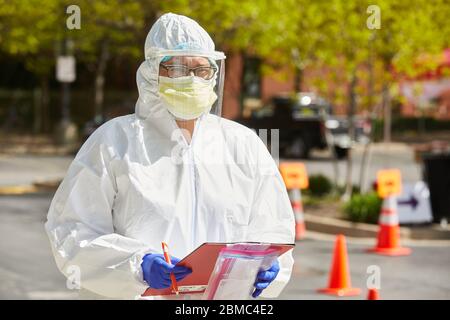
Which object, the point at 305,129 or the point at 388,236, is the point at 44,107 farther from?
the point at 388,236

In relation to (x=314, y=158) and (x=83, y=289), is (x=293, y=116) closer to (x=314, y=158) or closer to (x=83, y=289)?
(x=314, y=158)

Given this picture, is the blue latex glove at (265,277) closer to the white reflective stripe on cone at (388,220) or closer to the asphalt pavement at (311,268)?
the asphalt pavement at (311,268)

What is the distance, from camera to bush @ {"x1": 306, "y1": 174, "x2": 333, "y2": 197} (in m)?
17.5

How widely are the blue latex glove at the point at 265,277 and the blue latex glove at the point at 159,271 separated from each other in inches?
Answer: 10.5

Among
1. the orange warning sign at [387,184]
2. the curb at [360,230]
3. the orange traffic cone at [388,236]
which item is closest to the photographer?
the orange traffic cone at [388,236]

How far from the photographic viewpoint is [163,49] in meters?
3.68

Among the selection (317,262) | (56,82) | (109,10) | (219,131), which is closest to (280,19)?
(109,10)

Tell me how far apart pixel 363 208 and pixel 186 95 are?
1112 cm

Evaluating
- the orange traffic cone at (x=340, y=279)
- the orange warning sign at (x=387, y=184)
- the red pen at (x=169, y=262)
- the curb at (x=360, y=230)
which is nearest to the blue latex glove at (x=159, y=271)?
the red pen at (x=169, y=262)

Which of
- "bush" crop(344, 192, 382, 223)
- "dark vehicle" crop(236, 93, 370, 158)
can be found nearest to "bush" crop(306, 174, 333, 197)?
"bush" crop(344, 192, 382, 223)

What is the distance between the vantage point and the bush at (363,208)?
14.6 metres

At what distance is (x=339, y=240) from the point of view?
31.6ft

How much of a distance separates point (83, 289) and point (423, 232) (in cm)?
1045
